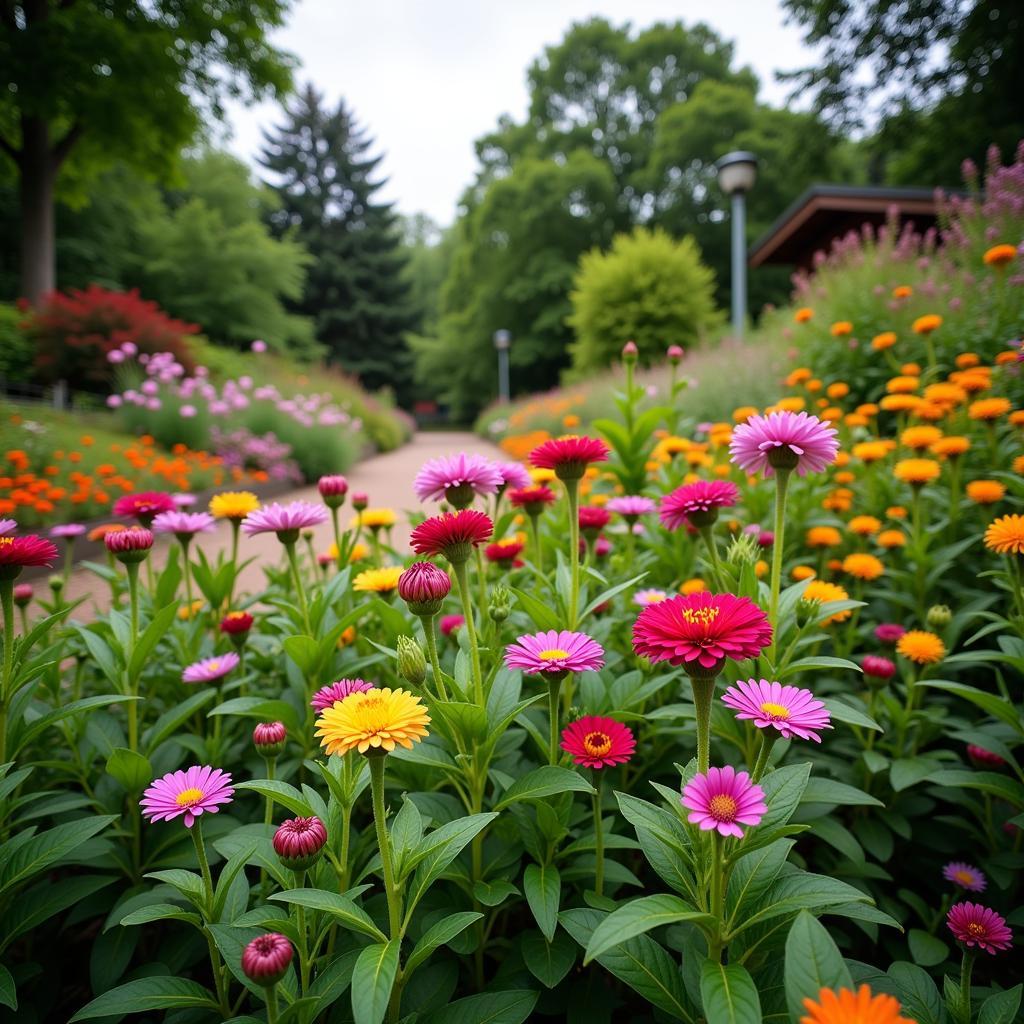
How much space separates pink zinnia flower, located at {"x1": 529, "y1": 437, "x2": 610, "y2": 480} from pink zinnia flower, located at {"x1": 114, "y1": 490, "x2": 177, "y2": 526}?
1.02 meters

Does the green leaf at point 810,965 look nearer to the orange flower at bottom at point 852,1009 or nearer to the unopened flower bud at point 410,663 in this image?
the orange flower at bottom at point 852,1009

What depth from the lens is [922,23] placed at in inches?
458

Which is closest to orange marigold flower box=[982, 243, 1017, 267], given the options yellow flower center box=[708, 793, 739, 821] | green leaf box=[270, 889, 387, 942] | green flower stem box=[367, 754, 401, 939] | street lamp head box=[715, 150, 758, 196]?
yellow flower center box=[708, 793, 739, 821]

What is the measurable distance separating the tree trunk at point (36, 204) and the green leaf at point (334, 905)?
1313cm

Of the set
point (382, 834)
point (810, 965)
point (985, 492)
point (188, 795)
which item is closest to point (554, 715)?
point (382, 834)

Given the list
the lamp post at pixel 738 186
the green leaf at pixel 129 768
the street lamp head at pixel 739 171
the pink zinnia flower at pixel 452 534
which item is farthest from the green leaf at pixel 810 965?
the street lamp head at pixel 739 171

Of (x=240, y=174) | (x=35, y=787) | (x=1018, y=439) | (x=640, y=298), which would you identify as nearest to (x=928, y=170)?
(x=640, y=298)

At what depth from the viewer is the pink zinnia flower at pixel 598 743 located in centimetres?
88

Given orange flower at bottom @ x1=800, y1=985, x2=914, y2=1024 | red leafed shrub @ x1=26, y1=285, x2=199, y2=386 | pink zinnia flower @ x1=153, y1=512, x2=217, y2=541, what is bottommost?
orange flower at bottom @ x1=800, y1=985, x2=914, y2=1024

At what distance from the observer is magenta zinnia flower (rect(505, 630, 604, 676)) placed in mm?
867

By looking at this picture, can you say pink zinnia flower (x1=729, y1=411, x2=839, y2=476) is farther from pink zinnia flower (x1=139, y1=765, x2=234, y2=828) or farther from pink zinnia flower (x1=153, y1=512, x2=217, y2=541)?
pink zinnia flower (x1=153, y1=512, x2=217, y2=541)

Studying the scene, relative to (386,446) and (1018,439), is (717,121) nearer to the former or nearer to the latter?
(386,446)

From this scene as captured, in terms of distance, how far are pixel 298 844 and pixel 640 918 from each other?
A: 42 centimetres

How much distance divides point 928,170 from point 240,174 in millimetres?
20125
